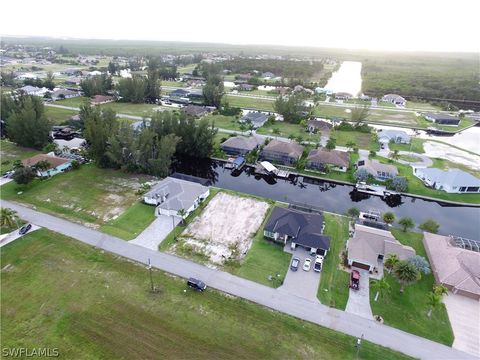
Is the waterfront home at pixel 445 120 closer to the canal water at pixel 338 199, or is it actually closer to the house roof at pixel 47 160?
the canal water at pixel 338 199

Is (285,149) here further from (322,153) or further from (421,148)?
(421,148)

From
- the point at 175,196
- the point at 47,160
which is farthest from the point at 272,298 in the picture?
the point at 47,160

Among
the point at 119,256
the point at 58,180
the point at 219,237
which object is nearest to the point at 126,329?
the point at 119,256

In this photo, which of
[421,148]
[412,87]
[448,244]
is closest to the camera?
[448,244]

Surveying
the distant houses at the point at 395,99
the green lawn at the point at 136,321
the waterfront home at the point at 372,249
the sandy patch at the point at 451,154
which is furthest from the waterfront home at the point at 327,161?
the distant houses at the point at 395,99

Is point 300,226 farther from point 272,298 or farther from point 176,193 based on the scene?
point 176,193

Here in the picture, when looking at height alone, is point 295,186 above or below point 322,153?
below
